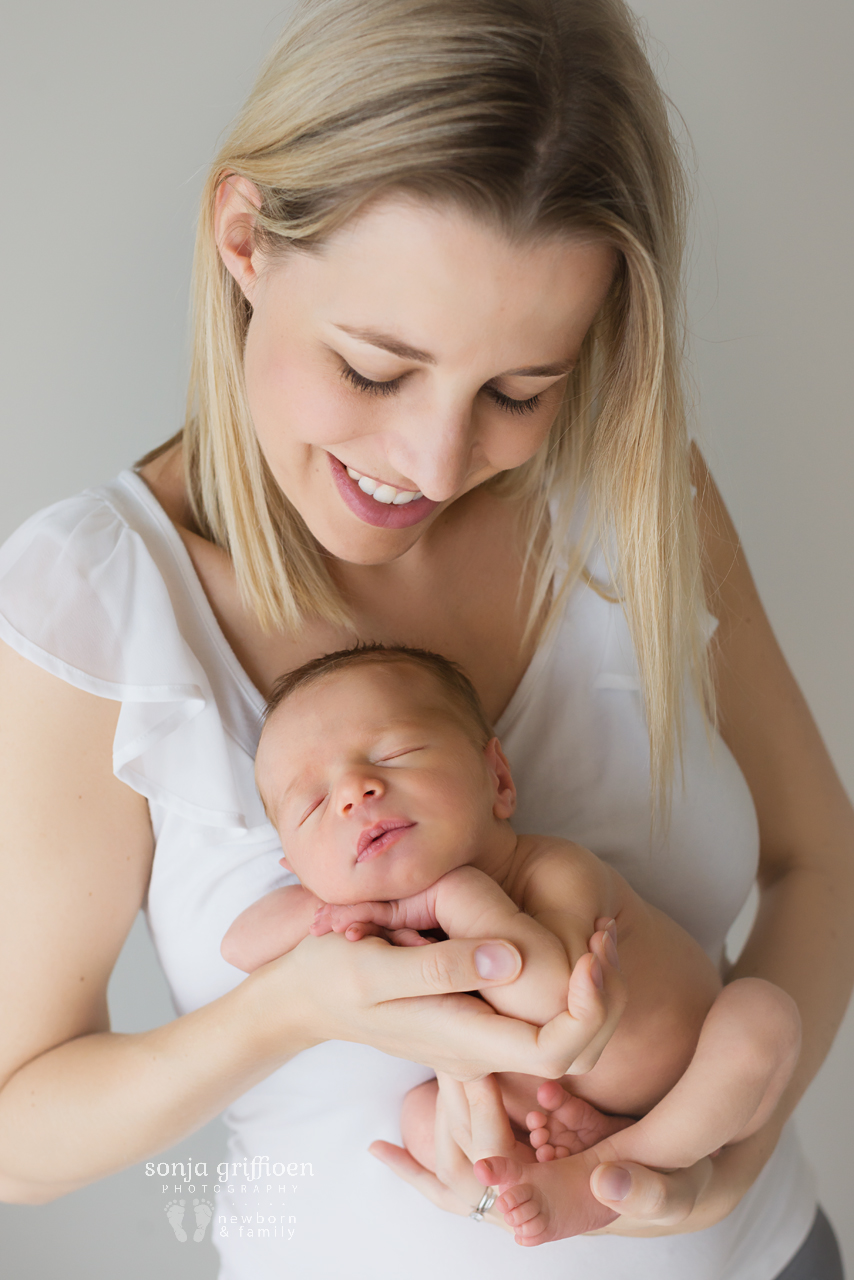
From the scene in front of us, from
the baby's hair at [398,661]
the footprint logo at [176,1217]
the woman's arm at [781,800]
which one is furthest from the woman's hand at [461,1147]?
the footprint logo at [176,1217]

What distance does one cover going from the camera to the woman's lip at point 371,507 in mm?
1308

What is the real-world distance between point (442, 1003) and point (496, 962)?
0.27 ft

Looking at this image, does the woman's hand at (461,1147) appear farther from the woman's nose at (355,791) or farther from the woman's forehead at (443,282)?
the woman's forehead at (443,282)

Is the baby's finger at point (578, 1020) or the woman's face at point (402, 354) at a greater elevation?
the woman's face at point (402, 354)

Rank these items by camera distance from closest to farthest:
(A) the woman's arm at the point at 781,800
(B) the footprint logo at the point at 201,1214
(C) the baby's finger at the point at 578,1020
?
(C) the baby's finger at the point at 578,1020 < (A) the woman's arm at the point at 781,800 < (B) the footprint logo at the point at 201,1214

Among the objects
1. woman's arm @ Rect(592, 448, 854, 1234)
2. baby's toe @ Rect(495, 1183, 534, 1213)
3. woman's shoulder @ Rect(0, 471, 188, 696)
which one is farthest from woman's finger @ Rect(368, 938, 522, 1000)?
woman's arm @ Rect(592, 448, 854, 1234)

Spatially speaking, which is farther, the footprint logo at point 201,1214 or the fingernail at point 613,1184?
the footprint logo at point 201,1214

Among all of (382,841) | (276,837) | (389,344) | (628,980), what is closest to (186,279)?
(389,344)

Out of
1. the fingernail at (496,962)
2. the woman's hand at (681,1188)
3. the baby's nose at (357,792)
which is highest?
the baby's nose at (357,792)

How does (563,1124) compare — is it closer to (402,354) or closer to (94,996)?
(94,996)

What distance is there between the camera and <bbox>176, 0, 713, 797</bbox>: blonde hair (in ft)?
3.51

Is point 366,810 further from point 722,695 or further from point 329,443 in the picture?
point 722,695

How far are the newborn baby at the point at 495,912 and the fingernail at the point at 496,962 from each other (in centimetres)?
3

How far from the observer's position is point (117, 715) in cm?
125
